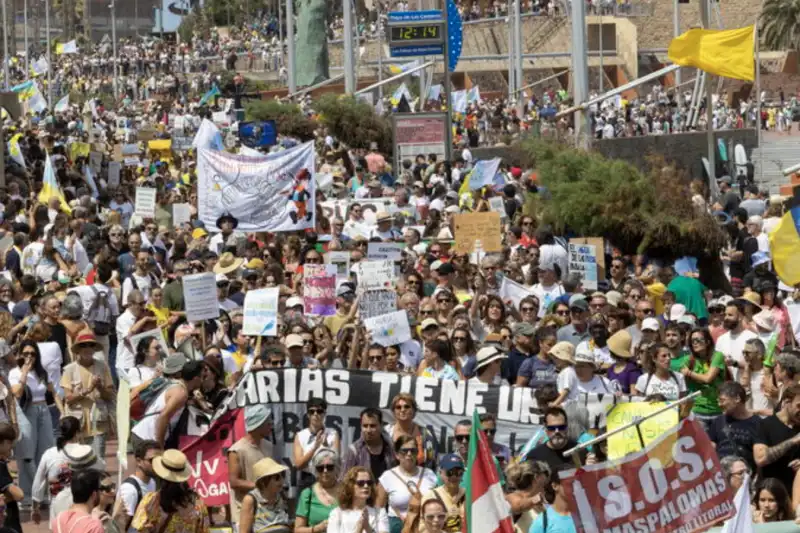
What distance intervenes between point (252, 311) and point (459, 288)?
241 cm

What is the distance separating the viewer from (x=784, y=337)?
Answer: 560 inches

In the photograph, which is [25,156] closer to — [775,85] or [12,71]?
[775,85]

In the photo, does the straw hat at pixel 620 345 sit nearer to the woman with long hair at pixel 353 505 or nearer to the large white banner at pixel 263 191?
the woman with long hair at pixel 353 505

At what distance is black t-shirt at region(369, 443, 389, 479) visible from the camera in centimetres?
1055

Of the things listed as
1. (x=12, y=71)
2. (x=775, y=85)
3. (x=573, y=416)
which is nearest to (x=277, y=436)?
(x=573, y=416)

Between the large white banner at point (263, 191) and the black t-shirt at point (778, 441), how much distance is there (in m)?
10.6

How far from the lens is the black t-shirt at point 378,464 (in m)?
10.5

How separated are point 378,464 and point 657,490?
2.75 meters

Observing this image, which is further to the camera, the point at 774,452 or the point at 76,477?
the point at 774,452

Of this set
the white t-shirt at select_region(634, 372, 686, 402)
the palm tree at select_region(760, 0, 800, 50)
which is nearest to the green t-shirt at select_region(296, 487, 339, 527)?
the white t-shirt at select_region(634, 372, 686, 402)

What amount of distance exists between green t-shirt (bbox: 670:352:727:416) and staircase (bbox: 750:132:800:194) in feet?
74.7

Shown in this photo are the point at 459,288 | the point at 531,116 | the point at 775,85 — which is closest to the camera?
the point at 459,288

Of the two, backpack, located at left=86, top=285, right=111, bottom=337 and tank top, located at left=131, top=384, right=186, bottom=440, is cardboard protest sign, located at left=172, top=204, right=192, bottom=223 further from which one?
tank top, located at left=131, top=384, right=186, bottom=440

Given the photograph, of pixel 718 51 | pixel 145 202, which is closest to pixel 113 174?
pixel 145 202
